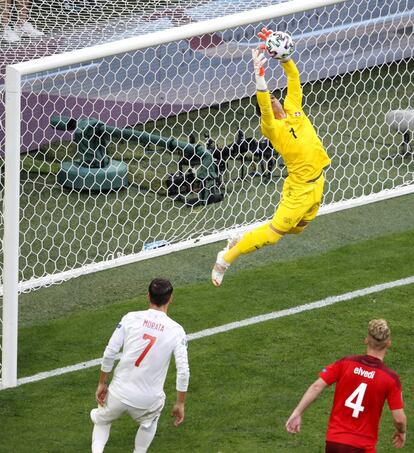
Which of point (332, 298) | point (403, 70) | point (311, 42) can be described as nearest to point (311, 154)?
point (332, 298)

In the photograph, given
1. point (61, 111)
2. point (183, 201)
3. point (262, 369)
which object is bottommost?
point (262, 369)

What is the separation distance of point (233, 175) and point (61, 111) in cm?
200

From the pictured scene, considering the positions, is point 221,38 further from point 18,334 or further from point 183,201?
point 18,334

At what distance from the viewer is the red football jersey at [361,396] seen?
7301 millimetres

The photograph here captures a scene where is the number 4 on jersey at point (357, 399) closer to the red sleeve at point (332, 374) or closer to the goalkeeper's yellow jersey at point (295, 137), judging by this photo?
the red sleeve at point (332, 374)

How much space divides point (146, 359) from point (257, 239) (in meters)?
2.40

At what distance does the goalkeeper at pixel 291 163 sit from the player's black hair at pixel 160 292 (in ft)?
7.00

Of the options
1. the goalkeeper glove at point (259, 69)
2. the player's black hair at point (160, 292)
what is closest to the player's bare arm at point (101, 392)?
the player's black hair at point (160, 292)

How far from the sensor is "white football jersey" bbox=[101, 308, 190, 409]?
7.96 m

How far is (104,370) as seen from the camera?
8016 millimetres

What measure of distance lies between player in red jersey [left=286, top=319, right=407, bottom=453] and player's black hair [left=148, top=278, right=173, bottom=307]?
121 centimetres

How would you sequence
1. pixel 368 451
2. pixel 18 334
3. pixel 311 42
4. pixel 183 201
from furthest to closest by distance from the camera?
pixel 311 42, pixel 183 201, pixel 18 334, pixel 368 451

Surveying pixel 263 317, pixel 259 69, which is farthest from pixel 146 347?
pixel 263 317

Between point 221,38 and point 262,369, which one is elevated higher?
point 221,38
